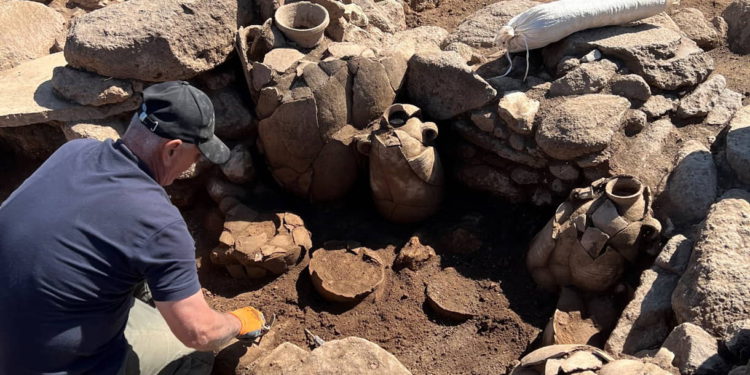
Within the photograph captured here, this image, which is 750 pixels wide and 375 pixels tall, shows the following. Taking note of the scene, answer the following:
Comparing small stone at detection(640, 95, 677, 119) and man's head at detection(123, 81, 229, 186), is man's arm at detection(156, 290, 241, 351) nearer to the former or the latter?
man's head at detection(123, 81, 229, 186)

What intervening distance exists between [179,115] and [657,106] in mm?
3247

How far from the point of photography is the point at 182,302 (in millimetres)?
2506

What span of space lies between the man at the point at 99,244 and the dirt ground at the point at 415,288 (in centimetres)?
98

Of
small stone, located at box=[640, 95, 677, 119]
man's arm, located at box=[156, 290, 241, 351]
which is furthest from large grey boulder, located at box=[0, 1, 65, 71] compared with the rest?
small stone, located at box=[640, 95, 677, 119]

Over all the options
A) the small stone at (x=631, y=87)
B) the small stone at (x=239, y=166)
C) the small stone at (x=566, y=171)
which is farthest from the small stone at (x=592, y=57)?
the small stone at (x=239, y=166)

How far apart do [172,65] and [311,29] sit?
38.8 inches

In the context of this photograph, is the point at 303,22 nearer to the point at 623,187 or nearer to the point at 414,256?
the point at 414,256

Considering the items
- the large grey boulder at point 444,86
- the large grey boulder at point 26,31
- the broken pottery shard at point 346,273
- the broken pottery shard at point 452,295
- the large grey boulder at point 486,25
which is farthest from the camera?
the large grey boulder at point 486,25

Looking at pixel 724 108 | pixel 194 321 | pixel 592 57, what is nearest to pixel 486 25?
pixel 592 57

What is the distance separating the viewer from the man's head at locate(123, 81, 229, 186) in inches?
99.0

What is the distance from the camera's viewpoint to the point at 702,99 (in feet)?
14.3

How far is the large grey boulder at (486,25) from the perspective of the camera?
5.27 metres

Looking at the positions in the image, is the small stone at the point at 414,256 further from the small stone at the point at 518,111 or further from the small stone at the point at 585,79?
the small stone at the point at 585,79

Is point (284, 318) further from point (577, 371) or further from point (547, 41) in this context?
point (547, 41)
